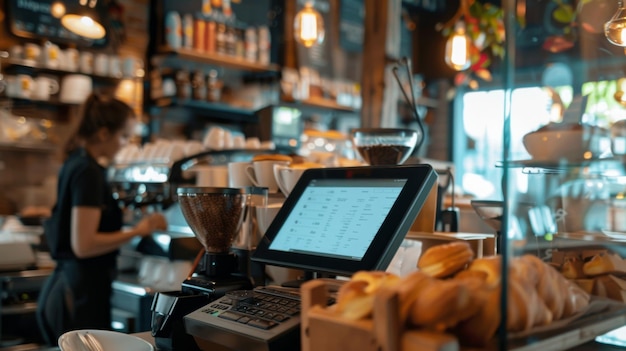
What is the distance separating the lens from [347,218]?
3.61 feet

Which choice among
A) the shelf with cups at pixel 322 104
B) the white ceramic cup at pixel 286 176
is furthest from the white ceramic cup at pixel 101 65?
the white ceramic cup at pixel 286 176

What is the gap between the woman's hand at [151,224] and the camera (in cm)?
252

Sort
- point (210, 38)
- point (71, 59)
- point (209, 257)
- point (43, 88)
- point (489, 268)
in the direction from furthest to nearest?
point (210, 38), point (71, 59), point (43, 88), point (209, 257), point (489, 268)

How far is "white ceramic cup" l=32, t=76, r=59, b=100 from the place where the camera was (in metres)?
4.26

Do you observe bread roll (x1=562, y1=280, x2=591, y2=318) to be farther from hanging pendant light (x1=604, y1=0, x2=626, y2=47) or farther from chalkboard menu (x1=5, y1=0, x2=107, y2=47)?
chalkboard menu (x1=5, y1=0, x2=107, y2=47)

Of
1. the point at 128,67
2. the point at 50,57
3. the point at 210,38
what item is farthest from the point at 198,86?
the point at 50,57

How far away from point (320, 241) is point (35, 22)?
153 inches

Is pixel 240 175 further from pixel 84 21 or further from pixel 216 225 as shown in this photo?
pixel 84 21

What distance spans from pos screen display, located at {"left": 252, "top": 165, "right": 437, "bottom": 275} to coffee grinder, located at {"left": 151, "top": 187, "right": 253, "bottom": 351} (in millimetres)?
94

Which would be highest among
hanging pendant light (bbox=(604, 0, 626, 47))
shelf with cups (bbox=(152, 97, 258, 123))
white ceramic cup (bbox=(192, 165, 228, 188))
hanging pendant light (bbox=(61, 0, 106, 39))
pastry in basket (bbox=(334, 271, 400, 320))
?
hanging pendant light (bbox=(61, 0, 106, 39))

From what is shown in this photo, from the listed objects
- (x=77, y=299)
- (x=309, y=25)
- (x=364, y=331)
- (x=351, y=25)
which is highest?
(x=351, y=25)

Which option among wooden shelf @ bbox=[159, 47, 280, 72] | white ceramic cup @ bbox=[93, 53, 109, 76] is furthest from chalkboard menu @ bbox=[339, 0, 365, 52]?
white ceramic cup @ bbox=[93, 53, 109, 76]

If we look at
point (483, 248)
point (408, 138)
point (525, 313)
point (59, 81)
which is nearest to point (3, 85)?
point (59, 81)

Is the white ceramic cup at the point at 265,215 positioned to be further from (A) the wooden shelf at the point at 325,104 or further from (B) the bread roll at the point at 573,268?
(A) the wooden shelf at the point at 325,104
